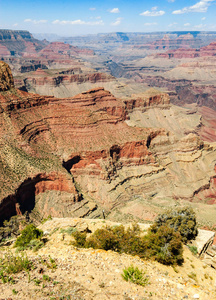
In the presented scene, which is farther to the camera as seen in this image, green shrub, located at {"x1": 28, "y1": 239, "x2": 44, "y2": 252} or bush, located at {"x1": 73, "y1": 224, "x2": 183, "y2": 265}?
bush, located at {"x1": 73, "y1": 224, "x2": 183, "y2": 265}

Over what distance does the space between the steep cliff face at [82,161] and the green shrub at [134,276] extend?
30.5 meters

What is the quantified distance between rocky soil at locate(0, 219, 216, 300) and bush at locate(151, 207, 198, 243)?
37.7 ft

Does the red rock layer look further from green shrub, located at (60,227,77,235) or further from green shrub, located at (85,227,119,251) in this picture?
green shrub, located at (85,227,119,251)

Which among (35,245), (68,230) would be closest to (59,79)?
(68,230)

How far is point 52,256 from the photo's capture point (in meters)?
18.8

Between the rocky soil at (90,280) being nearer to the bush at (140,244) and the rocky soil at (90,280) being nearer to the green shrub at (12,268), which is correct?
the green shrub at (12,268)

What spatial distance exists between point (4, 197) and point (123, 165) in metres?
31.8

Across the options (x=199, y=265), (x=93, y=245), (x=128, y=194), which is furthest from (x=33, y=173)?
(x=199, y=265)

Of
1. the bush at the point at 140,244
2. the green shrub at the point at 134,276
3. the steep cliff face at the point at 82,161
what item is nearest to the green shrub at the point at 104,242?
the bush at the point at 140,244

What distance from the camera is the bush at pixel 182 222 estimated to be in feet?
109

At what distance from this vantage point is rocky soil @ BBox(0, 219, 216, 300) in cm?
1439

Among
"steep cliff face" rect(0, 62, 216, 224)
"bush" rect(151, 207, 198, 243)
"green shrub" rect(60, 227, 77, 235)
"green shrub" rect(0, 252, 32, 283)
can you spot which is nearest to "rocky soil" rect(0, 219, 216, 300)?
"green shrub" rect(0, 252, 32, 283)

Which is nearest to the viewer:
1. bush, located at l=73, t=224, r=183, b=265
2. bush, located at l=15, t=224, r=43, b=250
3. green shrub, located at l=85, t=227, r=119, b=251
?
green shrub, located at l=85, t=227, r=119, b=251

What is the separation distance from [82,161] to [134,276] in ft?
138
